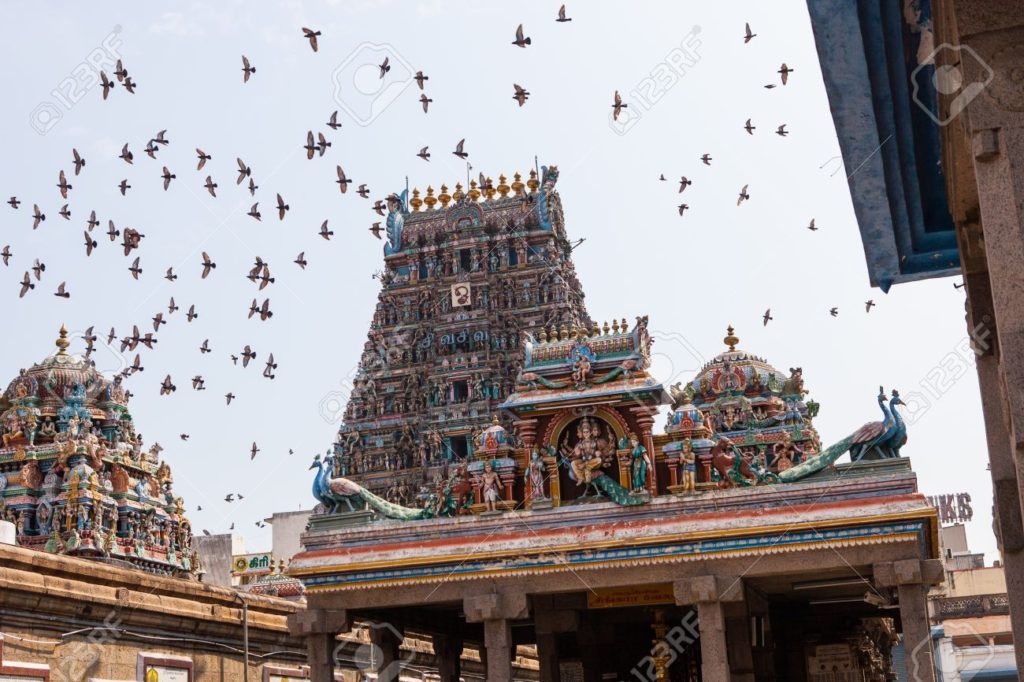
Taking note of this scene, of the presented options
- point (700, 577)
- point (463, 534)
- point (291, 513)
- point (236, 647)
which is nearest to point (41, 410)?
point (291, 513)

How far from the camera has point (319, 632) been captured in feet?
79.5

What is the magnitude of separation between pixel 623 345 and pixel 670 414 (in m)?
1.77

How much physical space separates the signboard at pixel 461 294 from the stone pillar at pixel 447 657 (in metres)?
32.2

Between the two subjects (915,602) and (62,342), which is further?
(62,342)

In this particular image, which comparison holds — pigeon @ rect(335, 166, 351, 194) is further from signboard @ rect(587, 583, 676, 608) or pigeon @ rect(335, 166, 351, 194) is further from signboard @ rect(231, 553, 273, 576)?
signboard @ rect(231, 553, 273, 576)

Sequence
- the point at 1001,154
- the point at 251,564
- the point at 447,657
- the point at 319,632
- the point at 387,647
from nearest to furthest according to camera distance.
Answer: the point at 1001,154 < the point at 319,632 < the point at 387,647 < the point at 447,657 < the point at 251,564

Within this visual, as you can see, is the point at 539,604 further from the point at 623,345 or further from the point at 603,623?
the point at 623,345

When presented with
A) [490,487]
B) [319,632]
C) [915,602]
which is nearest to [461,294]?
[490,487]

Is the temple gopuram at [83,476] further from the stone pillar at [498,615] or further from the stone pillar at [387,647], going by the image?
→ the stone pillar at [498,615]

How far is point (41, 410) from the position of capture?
51594 mm

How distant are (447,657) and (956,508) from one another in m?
60.6

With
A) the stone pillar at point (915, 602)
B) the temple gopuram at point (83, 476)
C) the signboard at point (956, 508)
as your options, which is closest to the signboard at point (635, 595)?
the stone pillar at point (915, 602)

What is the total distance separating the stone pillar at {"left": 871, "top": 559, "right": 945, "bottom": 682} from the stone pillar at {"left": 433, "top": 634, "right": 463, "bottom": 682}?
1147 centimetres

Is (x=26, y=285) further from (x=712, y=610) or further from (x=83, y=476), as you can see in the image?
(x=83, y=476)
